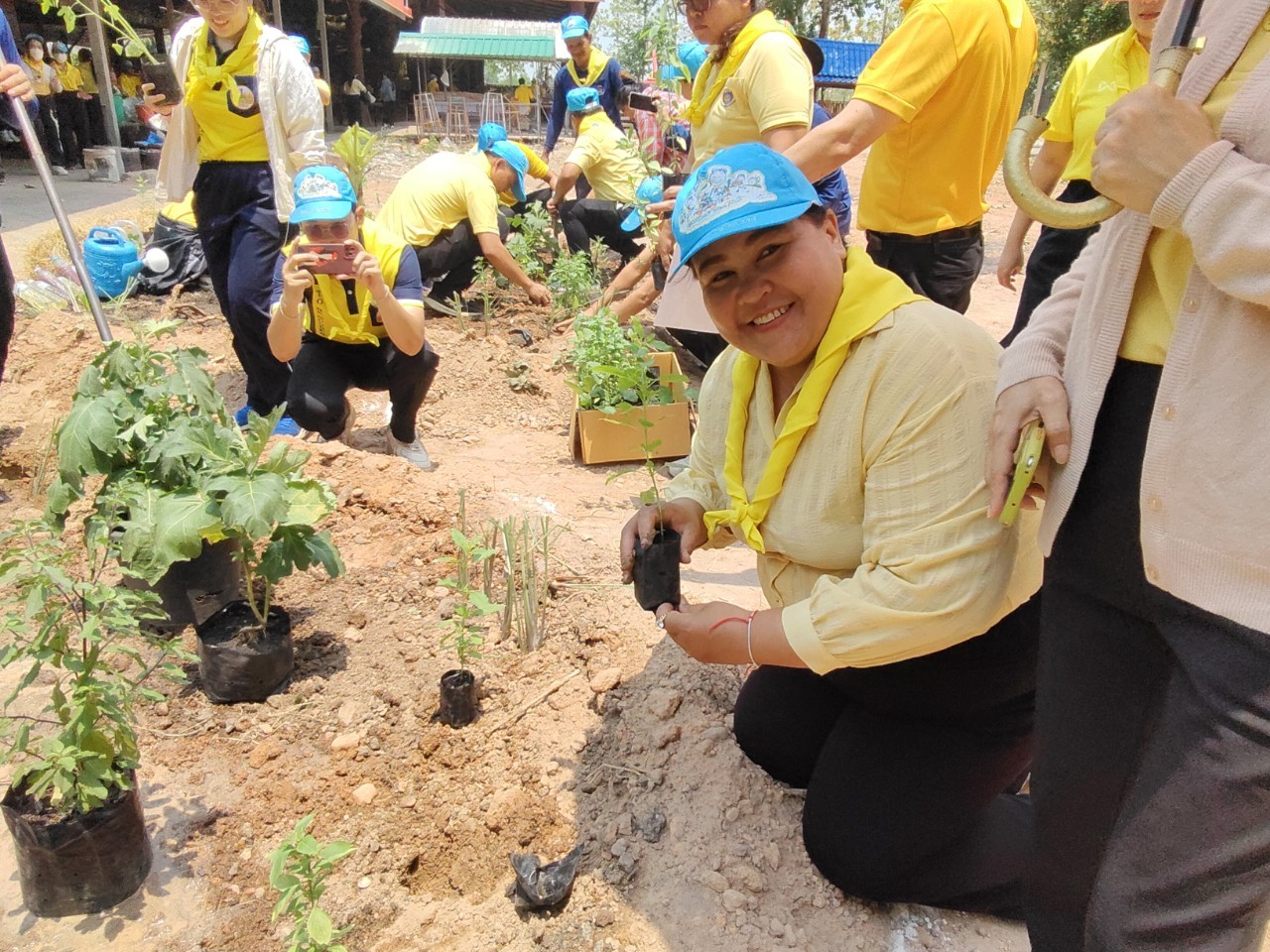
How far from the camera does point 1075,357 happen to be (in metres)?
1.25

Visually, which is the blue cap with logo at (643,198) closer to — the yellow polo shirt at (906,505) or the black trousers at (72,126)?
the yellow polo shirt at (906,505)

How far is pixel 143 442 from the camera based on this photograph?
8.01ft

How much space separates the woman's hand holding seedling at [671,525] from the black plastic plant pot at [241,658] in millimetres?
1191

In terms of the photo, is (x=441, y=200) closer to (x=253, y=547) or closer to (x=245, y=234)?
(x=245, y=234)

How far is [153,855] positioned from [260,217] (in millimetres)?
2853

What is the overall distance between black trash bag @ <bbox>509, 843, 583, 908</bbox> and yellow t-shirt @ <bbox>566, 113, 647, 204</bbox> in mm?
5749

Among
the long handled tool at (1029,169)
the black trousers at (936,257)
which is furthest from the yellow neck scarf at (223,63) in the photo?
the long handled tool at (1029,169)

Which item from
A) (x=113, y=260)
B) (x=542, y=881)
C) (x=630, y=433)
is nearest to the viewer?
(x=542, y=881)

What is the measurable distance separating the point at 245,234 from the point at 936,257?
2.98 metres

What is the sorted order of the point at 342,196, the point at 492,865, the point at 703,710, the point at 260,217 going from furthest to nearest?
the point at 260,217 → the point at 342,196 → the point at 703,710 → the point at 492,865

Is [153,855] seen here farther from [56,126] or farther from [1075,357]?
[56,126]

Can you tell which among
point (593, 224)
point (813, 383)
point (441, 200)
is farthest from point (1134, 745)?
point (593, 224)

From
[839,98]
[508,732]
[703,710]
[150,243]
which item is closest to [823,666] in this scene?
[703,710]

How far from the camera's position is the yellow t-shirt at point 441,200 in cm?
541
